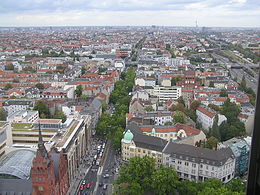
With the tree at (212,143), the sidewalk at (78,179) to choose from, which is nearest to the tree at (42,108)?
the sidewalk at (78,179)

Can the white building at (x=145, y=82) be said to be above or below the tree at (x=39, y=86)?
above

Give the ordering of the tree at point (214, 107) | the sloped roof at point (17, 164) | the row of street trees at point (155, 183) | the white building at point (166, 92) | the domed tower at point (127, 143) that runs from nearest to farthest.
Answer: the row of street trees at point (155, 183) < the sloped roof at point (17, 164) < the domed tower at point (127, 143) < the tree at point (214, 107) < the white building at point (166, 92)

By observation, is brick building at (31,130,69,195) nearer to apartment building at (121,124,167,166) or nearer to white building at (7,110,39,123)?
apartment building at (121,124,167,166)

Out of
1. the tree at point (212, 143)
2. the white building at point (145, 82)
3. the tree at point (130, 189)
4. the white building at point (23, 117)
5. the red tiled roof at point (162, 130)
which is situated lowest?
the tree at point (130, 189)

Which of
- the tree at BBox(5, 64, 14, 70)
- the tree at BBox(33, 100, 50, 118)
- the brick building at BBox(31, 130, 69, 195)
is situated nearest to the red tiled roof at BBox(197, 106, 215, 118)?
the tree at BBox(33, 100, 50, 118)

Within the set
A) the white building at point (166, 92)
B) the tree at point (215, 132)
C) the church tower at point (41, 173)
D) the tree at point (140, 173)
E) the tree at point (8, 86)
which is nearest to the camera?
the church tower at point (41, 173)

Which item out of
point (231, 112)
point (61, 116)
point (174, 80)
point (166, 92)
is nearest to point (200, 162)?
point (231, 112)

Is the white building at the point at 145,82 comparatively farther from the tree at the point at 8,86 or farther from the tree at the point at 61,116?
the tree at the point at 8,86

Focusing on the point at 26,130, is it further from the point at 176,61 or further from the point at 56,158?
the point at 176,61
